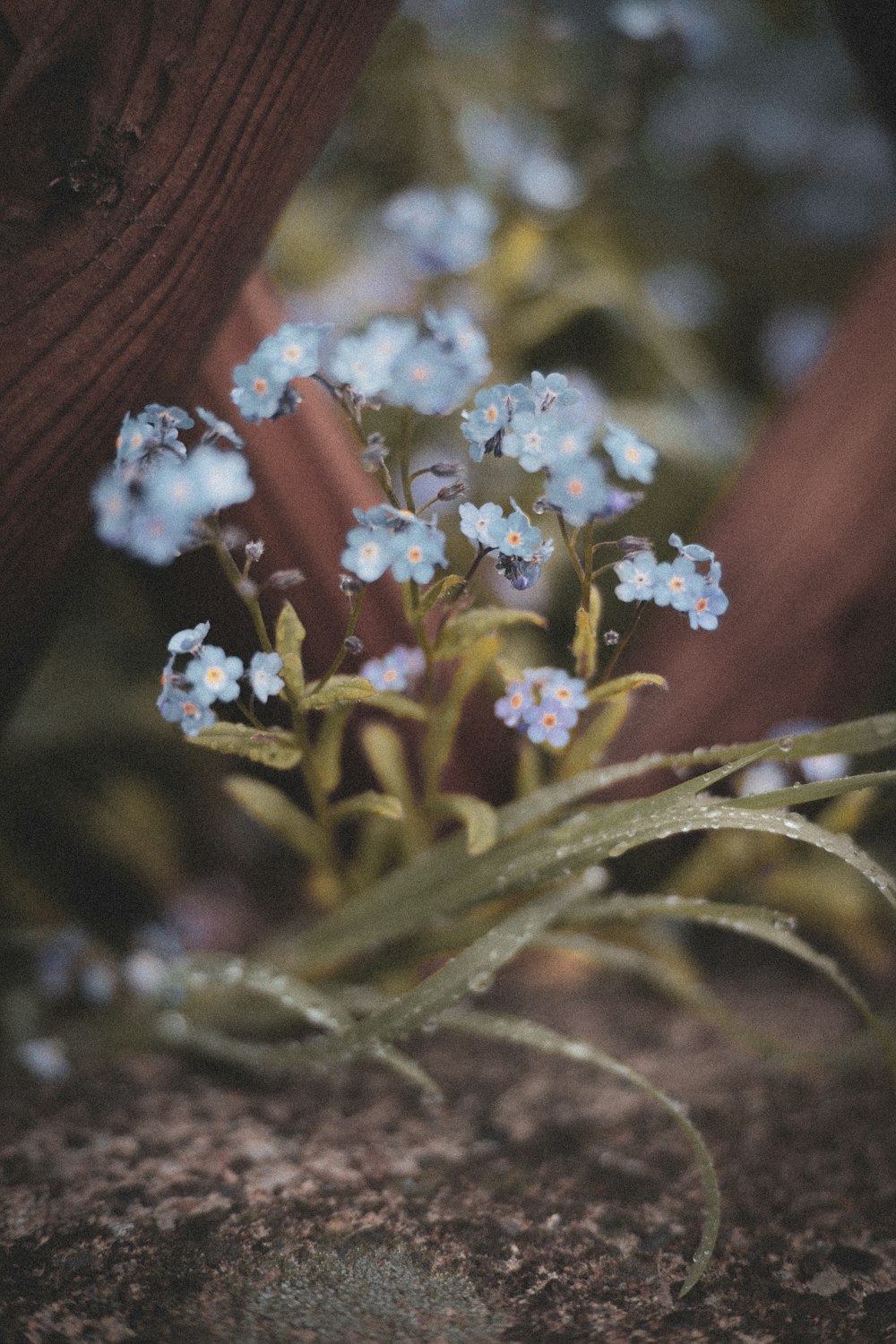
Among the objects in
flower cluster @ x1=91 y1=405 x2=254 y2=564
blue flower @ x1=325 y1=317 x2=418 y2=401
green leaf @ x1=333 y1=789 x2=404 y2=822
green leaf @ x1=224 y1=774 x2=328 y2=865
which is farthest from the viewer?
green leaf @ x1=224 y1=774 x2=328 y2=865

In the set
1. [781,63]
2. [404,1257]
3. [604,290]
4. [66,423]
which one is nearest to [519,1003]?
[404,1257]

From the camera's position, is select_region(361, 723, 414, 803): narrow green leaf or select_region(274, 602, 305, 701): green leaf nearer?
select_region(274, 602, 305, 701): green leaf

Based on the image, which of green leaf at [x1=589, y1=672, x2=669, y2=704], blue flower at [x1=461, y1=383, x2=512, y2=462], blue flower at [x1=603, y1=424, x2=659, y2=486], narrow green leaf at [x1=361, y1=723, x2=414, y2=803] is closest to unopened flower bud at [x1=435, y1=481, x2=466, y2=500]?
blue flower at [x1=461, y1=383, x2=512, y2=462]

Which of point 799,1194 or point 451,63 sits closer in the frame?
point 799,1194

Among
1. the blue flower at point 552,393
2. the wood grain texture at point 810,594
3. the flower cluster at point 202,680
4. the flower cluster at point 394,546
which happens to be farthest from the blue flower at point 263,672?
the wood grain texture at point 810,594

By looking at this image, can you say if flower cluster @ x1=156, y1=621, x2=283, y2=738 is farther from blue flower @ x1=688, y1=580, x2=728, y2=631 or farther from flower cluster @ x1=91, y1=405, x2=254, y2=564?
blue flower @ x1=688, y1=580, x2=728, y2=631

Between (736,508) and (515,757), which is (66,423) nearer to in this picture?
(515,757)

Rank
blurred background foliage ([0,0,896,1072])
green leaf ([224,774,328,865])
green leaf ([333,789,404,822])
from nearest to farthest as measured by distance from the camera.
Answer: green leaf ([333,789,404,822]) < green leaf ([224,774,328,865]) < blurred background foliage ([0,0,896,1072])
